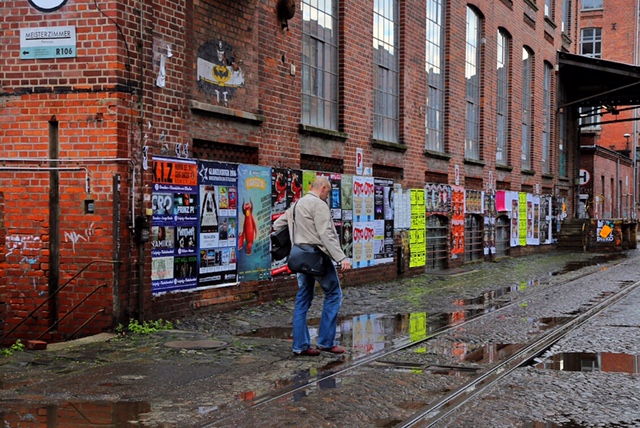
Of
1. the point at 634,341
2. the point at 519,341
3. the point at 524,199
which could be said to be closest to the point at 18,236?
the point at 519,341

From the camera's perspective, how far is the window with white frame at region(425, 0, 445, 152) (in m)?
19.8

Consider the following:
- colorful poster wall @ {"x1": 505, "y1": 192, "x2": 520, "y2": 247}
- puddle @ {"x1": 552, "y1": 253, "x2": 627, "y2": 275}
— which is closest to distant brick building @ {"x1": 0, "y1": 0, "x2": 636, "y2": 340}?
puddle @ {"x1": 552, "y1": 253, "x2": 627, "y2": 275}

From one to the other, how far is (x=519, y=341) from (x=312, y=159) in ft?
20.7


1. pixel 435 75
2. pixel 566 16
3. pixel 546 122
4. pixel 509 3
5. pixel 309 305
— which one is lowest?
pixel 309 305

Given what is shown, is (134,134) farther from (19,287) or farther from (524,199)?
(524,199)

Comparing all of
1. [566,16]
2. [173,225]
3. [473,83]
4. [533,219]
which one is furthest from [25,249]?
[566,16]

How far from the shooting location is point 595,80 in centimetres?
3238

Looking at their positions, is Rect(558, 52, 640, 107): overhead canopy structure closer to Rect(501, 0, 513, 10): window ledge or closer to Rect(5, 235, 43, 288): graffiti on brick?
Rect(501, 0, 513, 10): window ledge

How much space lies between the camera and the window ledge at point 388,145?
16531 millimetres

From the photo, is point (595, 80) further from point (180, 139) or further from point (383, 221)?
point (180, 139)

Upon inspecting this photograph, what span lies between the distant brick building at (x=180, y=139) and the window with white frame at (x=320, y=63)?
40 millimetres

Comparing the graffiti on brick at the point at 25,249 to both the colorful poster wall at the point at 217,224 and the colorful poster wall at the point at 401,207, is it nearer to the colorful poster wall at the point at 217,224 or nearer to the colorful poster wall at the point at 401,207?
the colorful poster wall at the point at 217,224

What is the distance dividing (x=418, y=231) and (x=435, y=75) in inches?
169

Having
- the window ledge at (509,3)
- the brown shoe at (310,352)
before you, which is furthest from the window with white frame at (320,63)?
the window ledge at (509,3)
